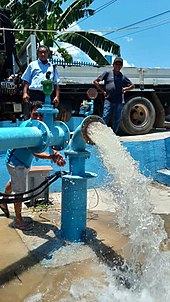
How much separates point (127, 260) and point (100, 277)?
441 mm

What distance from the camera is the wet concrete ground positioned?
3.08 m

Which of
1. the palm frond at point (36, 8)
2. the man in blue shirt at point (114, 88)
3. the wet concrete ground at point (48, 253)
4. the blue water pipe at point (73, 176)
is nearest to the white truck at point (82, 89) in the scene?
the man in blue shirt at point (114, 88)

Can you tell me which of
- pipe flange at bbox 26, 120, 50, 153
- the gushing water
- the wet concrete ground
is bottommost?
the wet concrete ground

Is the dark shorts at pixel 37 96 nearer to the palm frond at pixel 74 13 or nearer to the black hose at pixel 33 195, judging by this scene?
the black hose at pixel 33 195

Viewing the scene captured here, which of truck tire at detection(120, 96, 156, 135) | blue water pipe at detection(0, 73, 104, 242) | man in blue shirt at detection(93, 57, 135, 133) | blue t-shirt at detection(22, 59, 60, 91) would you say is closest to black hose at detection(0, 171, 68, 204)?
blue water pipe at detection(0, 73, 104, 242)

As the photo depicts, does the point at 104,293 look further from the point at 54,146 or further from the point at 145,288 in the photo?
the point at 54,146

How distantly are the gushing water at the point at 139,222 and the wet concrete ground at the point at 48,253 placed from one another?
1.24 feet

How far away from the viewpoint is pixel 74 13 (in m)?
13.3

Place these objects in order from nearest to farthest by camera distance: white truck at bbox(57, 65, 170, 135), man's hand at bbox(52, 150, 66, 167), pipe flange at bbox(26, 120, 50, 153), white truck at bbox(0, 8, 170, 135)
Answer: pipe flange at bbox(26, 120, 50, 153) → man's hand at bbox(52, 150, 66, 167) → white truck at bbox(0, 8, 170, 135) → white truck at bbox(57, 65, 170, 135)

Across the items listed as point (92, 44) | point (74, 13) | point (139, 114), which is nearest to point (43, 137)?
point (139, 114)

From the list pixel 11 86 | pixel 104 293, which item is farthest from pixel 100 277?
pixel 11 86

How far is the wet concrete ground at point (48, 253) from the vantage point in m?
3.08

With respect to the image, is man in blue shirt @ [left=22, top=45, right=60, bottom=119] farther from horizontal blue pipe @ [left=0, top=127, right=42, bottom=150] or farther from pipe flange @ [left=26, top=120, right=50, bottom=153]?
horizontal blue pipe @ [left=0, top=127, right=42, bottom=150]

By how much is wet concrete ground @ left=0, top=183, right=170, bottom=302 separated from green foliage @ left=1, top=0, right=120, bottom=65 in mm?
9179
